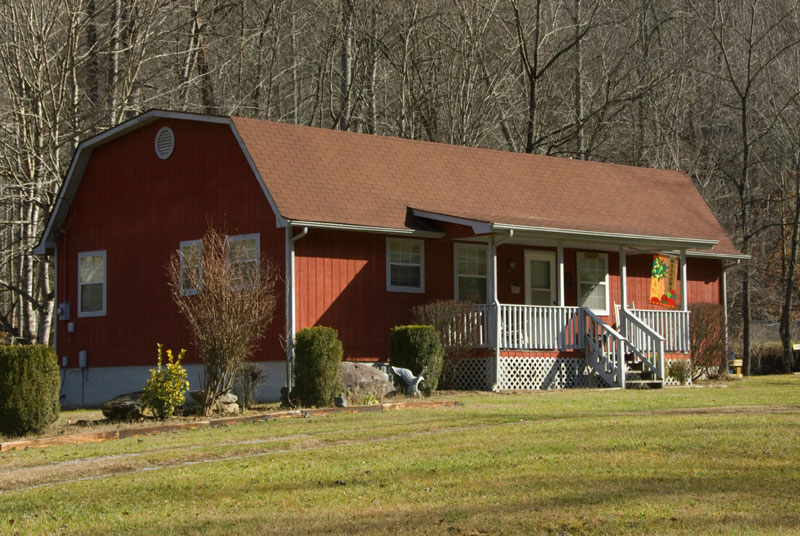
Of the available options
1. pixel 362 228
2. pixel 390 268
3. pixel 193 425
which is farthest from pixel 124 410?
pixel 390 268

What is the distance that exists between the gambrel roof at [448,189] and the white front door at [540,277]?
0.99 m

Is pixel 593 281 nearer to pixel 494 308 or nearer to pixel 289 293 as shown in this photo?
pixel 494 308

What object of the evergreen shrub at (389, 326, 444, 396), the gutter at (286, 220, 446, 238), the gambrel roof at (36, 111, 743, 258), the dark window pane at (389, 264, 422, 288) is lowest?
the evergreen shrub at (389, 326, 444, 396)

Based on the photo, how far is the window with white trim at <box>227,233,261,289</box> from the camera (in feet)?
63.1

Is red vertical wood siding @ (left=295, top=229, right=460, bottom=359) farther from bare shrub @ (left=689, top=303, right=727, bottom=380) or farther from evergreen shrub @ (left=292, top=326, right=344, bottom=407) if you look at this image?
bare shrub @ (left=689, top=303, right=727, bottom=380)

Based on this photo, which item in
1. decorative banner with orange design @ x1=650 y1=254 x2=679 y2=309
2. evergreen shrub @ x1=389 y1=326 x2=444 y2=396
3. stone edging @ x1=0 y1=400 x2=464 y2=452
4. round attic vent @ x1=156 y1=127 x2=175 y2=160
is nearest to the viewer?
stone edging @ x1=0 y1=400 x2=464 y2=452

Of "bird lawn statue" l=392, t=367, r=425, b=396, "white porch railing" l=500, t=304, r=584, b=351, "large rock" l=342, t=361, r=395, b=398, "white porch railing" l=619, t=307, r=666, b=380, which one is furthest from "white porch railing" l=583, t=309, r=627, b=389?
"large rock" l=342, t=361, r=395, b=398

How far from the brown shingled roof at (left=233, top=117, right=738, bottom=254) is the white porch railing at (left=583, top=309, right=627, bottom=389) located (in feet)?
6.77

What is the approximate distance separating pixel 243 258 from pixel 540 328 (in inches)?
249

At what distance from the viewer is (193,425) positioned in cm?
1580

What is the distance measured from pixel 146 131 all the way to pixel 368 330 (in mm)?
6855

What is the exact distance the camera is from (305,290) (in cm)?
2144

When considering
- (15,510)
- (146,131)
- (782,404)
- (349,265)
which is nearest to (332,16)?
(146,131)

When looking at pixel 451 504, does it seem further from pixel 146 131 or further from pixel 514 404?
pixel 146 131
